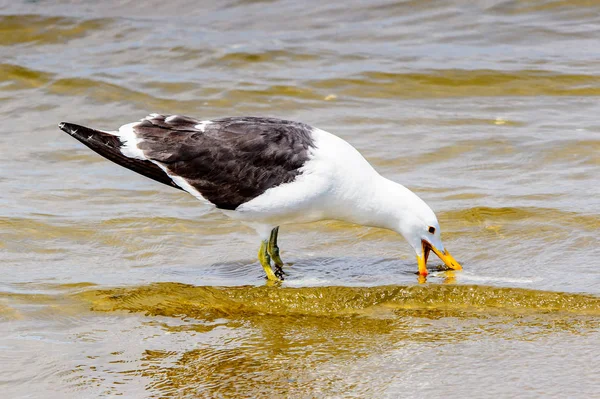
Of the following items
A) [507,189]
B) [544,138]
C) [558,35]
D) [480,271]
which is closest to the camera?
[480,271]

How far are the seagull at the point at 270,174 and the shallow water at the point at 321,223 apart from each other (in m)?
0.39

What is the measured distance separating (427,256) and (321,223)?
1.40m

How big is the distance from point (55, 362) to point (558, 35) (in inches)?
387

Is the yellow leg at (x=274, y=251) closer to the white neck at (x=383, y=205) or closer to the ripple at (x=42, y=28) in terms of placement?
the white neck at (x=383, y=205)

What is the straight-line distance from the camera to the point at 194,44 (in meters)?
13.4

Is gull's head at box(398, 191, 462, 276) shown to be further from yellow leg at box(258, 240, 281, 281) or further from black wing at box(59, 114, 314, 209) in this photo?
yellow leg at box(258, 240, 281, 281)

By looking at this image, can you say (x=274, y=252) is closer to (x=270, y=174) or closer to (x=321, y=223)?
(x=270, y=174)

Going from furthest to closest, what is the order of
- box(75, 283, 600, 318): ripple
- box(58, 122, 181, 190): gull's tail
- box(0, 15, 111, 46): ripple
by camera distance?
box(0, 15, 111, 46): ripple < box(58, 122, 181, 190): gull's tail < box(75, 283, 600, 318): ripple

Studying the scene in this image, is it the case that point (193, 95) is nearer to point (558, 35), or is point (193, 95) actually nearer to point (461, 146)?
point (461, 146)

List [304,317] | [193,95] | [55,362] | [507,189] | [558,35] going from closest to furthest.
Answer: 1. [55,362]
2. [304,317]
3. [507,189]
4. [193,95]
5. [558,35]

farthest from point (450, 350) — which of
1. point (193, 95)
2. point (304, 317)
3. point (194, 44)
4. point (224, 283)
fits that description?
point (194, 44)

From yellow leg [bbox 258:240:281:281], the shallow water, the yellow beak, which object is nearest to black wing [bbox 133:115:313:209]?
yellow leg [bbox 258:240:281:281]

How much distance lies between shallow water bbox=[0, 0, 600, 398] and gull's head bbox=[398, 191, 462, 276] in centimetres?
17

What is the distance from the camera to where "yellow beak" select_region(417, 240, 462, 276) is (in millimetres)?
6254
